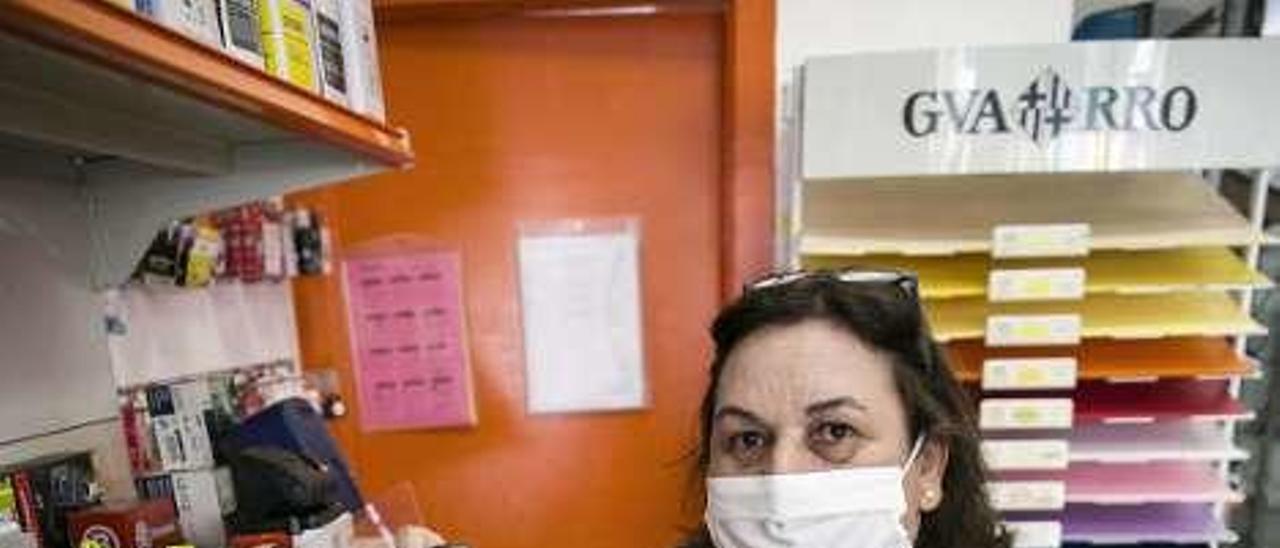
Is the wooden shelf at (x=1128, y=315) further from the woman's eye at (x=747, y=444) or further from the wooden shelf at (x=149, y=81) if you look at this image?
the wooden shelf at (x=149, y=81)

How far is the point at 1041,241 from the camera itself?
1.35 m

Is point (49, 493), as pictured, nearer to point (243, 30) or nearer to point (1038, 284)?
point (243, 30)

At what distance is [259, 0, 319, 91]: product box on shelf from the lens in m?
0.71

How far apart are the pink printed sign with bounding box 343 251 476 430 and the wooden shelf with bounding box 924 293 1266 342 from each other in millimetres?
1053

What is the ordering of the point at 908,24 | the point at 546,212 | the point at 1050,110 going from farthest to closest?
the point at 546,212, the point at 908,24, the point at 1050,110

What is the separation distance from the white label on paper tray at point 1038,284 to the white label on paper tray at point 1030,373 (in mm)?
111

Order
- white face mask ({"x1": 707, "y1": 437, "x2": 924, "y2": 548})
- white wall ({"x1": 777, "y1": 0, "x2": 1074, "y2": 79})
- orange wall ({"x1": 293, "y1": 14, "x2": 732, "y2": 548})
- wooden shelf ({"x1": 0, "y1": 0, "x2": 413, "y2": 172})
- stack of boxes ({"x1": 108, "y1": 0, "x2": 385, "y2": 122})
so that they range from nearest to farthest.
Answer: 1. wooden shelf ({"x1": 0, "y1": 0, "x2": 413, "y2": 172})
2. stack of boxes ({"x1": 108, "y1": 0, "x2": 385, "y2": 122})
3. white face mask ({"x1": 707, "y1": 437, "x2": 924, "y2": 548})
4. white wall ({"x1": 777, "y1": 0, "x2": 1074, "y2": 79})
5. orange wall ({"x1": 293, "y1": 14, "x2": 732, "y2": 548})

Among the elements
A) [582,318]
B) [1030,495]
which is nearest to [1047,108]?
[1030,495]

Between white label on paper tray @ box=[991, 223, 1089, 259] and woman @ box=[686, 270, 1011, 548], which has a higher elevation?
white label on paper tray @ box=[991, 223, 1089, 259]

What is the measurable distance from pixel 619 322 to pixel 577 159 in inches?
15.4

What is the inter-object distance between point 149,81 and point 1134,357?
1537 millimetres

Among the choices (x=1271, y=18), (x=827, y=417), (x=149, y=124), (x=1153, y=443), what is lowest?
(x=1153, y=443)

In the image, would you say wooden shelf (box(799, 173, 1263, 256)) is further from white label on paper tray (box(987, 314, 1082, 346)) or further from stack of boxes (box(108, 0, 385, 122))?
stack of boxes (box(108, 0, 385, 122))

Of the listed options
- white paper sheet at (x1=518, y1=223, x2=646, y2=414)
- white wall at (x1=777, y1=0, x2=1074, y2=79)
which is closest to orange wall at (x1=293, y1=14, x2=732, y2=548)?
white paper sheet at (x1=518, y1=223, x2=646, y2=414)
